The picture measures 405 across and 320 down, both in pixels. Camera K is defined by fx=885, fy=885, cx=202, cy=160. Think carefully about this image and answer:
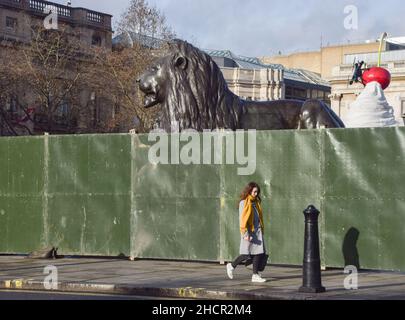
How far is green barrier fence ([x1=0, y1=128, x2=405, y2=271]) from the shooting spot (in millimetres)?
15109

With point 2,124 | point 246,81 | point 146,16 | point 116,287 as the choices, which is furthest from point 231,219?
point 246,81

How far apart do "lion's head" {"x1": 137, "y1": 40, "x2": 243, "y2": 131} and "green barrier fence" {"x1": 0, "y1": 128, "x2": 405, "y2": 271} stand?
428 mm

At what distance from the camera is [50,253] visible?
60.2ft

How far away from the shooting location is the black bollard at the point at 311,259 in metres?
13.0

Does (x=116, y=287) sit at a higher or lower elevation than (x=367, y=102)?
lower

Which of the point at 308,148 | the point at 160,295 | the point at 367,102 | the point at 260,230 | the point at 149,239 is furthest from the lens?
the point at 367,102

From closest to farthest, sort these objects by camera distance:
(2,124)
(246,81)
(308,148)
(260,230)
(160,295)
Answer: (160,295), (260,230), (308,148), (2,124), (246,81)

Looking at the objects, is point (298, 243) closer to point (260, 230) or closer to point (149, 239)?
point (260, 230)

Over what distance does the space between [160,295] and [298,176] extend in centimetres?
386

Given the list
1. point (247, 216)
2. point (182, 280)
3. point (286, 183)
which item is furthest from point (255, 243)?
point (286, 183)

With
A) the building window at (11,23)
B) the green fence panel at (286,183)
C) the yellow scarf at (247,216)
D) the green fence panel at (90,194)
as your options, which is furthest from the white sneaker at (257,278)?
the building window at (11,23)

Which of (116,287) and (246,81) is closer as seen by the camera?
(116,287)

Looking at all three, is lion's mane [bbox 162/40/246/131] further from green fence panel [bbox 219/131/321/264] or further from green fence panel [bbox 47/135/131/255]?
green fence panel [bbox 47/135/131/255]

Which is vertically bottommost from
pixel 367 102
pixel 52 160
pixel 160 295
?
pixel 160 295
